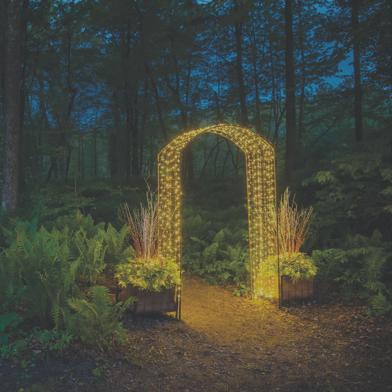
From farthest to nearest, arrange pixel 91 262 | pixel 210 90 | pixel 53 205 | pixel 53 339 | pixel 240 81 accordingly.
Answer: pixel 210 90
pixel 240 81
pixel 53 205
pixel 91 262
pixel 53 339

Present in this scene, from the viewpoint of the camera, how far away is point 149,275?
462 cm

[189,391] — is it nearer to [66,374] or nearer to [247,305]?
[66,374]

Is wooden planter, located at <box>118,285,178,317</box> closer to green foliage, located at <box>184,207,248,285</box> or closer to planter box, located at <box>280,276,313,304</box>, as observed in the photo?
planter box, located at <box>280,276,313,304</box>

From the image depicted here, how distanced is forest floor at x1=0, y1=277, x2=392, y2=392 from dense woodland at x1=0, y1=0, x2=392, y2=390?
740 millimetres

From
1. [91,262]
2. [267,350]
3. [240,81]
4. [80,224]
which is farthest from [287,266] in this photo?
[240,81]

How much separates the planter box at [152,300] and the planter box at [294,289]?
1.64m

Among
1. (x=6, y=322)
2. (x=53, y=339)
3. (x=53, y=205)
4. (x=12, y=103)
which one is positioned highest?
(x=12, y=103)

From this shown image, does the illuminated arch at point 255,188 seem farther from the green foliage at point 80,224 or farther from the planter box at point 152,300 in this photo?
the green foliage at point 80,224

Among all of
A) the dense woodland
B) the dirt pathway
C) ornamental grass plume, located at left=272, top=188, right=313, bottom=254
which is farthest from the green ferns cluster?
ornamental grass plume, located at left=272, top=188, right=313, bottom=254

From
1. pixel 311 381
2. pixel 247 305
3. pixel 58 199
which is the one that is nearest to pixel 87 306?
pixel 311 381

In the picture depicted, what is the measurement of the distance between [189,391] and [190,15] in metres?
14.0

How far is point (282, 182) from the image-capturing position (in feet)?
32.3

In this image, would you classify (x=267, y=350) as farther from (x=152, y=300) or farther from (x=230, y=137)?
(x=230, y=137)

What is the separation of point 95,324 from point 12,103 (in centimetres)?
685
